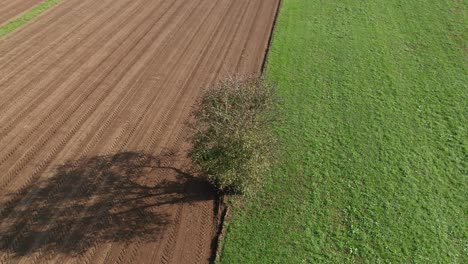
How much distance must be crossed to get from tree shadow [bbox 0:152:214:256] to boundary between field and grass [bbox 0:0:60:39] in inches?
677

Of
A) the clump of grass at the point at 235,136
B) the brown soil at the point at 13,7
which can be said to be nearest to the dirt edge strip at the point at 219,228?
the clump of grass at the point at 235,136

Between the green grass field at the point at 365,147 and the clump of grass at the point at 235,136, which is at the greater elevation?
the clump of grass at the point at 235,136

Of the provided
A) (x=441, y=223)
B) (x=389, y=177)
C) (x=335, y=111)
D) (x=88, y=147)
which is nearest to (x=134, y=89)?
(x=88, y=147)

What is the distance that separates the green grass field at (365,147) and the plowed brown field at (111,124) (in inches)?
112

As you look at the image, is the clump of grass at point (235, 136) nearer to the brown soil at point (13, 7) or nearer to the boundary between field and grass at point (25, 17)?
the boundary between field and grass at point (25, 17)

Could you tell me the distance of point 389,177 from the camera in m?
18.9

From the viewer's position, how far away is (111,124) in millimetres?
21406

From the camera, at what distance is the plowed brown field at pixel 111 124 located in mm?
15836

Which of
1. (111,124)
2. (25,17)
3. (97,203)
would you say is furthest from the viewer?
(25,17)

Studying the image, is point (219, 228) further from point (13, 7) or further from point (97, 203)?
point (13, 7)

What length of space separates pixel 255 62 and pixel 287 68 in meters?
2.39

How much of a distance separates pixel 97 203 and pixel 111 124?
5.69 m

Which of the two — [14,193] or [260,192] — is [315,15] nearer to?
[260,192]

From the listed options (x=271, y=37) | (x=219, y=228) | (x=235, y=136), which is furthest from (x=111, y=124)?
(x=271, y=37)
